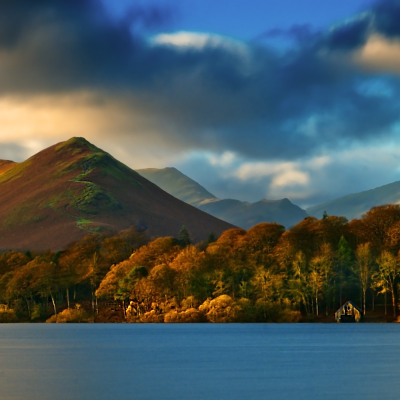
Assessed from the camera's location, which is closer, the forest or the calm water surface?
the calm water surface

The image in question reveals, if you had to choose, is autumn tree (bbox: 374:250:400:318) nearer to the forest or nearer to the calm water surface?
the forest

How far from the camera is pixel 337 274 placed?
5930 inches

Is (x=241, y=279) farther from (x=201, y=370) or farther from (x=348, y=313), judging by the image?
(x=201, y=370)

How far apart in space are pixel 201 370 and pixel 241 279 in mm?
105885

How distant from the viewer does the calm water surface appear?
126 ft

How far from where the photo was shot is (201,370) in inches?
2009

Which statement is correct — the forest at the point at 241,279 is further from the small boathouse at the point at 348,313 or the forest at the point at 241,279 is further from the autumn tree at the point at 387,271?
the small boathouse at the point at 348,313

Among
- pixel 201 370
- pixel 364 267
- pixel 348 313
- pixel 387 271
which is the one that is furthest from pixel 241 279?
pixel 201 370

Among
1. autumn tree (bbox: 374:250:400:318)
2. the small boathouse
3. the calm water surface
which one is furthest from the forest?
the calm water surface

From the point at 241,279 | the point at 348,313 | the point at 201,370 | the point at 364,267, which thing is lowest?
the point at 348,313

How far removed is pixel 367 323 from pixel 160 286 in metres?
45.7

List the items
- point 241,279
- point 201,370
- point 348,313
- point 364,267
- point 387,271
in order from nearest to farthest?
point 201,370, point 387,271, point 348,313, point 364,267, point 241,279

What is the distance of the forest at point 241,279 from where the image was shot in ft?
479

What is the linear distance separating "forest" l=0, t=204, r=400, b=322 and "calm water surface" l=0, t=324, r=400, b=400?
210 feet
